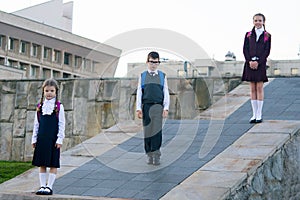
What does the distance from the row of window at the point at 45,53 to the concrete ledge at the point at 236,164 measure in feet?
124

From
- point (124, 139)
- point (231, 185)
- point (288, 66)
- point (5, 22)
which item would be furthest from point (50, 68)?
point (231, 185)

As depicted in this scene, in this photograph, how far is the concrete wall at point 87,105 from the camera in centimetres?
1186

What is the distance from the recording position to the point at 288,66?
137 feet

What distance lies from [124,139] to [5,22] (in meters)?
38.7

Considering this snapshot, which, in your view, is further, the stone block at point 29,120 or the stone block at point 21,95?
the stone block at point 21,95

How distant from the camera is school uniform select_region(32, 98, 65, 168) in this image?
6992mm

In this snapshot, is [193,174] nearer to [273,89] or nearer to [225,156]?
[225,156]

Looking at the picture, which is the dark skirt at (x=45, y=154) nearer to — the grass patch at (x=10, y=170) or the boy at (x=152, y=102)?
the boy at (x=152, y=102)

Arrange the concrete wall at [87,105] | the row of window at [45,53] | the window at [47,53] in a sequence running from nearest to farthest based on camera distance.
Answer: the concrete wall at [87,105]
the row of window at [45,53]
the window at [47,53]

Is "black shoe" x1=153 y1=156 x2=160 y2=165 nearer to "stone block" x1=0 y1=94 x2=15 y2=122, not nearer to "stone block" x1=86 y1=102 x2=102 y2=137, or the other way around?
"stone block" x1=86 y1=102 x2=102 y2=137

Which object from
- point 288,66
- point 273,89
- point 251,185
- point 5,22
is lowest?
point 251,185

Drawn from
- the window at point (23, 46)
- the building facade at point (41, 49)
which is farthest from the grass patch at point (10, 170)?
the window at point (23, 46)

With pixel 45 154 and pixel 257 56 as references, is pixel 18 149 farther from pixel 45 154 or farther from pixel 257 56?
pixel 257 56

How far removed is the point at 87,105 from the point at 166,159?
15.7 ft
